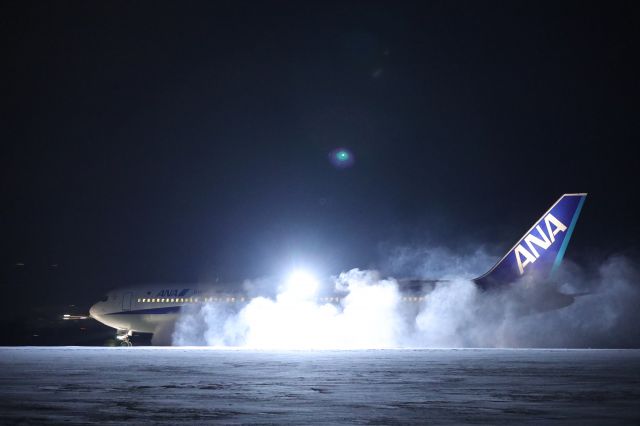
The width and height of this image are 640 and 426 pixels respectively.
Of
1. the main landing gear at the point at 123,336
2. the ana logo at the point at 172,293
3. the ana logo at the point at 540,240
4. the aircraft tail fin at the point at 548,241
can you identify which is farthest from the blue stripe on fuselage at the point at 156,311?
the ana logo at the point at 540,240

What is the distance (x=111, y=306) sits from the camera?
58.0 metres

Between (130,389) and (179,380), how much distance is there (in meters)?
2.56

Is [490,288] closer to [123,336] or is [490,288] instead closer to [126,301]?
[126,301]

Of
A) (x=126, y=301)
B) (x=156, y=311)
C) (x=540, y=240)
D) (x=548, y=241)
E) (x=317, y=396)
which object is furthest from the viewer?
(x=126, y=301)

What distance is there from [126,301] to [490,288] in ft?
94.6

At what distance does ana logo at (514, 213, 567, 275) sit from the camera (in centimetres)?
4959

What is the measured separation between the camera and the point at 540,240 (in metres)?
49.8

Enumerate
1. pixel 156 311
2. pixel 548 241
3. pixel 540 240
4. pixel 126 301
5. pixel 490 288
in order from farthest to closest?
pixel 126 301 → pixel 156 311 → pixel 490 288 → pixel 540 240 → pixel 548 241

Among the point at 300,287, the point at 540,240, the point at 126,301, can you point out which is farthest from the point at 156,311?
Result: the point at 540,240

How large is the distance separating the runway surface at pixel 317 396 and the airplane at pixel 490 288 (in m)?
29.1

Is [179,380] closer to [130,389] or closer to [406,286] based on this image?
[130,389]

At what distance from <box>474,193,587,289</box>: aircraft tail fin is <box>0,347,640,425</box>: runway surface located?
29116 millimetres

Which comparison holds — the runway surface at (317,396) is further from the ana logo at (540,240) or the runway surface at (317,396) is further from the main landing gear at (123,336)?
the main landing gear at (123,336)

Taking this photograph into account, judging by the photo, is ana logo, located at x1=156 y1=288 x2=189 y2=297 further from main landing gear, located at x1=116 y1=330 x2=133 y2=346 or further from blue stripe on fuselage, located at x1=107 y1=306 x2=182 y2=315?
main landing gear, located at x1=116 y1=330 x2=133 y2=346
